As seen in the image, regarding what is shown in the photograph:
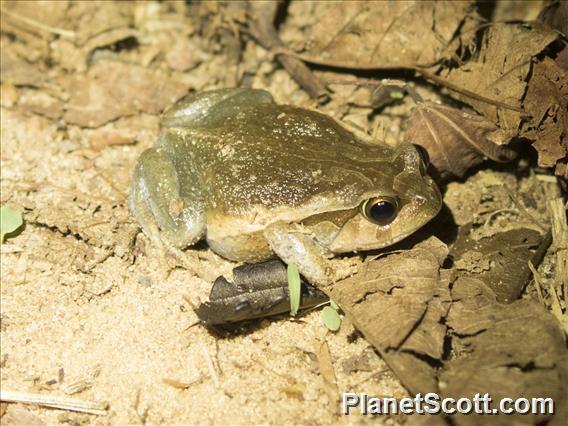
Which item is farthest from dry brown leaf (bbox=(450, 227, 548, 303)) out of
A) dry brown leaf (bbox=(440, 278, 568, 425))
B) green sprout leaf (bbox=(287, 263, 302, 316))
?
green sprout leaf (bbox=(287, 263, 302, 316))

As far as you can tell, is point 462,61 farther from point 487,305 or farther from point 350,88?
point 487,305

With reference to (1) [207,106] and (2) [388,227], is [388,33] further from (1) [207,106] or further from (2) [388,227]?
(2) [388,227]

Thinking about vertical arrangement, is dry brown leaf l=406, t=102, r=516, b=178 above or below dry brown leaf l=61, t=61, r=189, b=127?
above

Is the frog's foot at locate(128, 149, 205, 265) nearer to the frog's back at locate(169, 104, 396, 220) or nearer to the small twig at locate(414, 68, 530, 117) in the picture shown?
the frog's back at locate(169, 104, 396, 220)

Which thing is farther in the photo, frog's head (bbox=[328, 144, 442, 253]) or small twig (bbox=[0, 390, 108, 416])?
frog's head (bbox=[328, 144, 442, 253])

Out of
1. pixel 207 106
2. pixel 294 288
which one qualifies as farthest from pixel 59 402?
pixel 207 106
